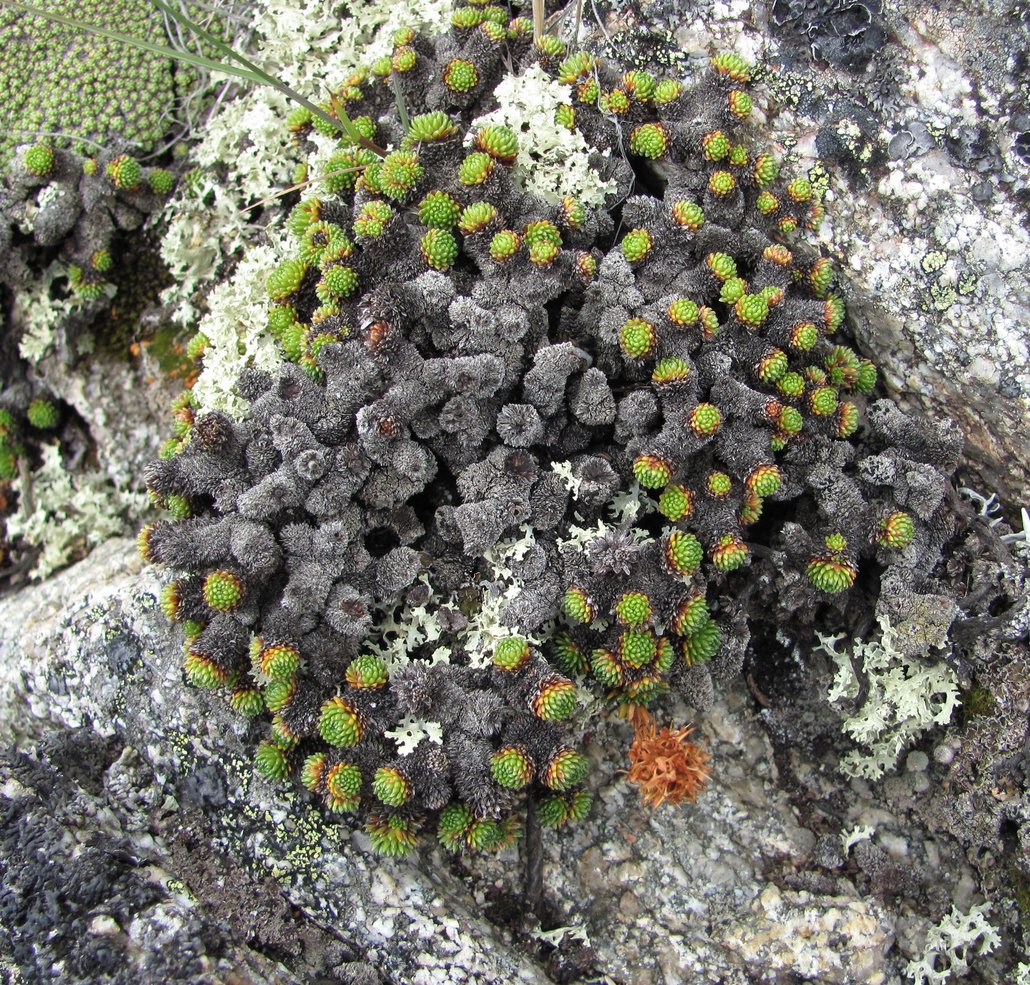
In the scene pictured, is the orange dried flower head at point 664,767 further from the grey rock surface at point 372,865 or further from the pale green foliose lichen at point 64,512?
the pale green foliose lichen at point 64,512

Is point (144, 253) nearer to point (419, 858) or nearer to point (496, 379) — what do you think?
point (496, 379)

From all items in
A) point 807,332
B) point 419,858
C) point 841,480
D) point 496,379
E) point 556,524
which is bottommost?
point 419,858

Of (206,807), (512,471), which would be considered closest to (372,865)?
(206,807)

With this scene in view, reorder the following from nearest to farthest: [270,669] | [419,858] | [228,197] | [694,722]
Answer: [270,669], [419,858], [694,722], [228,197]

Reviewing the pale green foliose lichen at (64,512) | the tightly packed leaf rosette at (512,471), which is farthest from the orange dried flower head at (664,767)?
the pale green foliose lichen at (64,512)

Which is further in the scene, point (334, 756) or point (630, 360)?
point (630, 360)

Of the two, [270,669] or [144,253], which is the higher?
[144,253]

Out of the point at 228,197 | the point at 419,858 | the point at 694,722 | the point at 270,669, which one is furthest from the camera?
the point at 228,197

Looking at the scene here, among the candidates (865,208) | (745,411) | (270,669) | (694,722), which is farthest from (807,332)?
(270,669)
